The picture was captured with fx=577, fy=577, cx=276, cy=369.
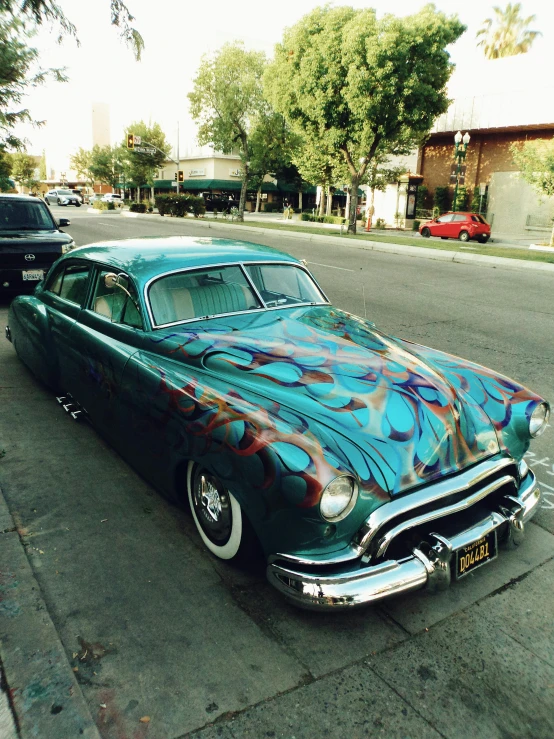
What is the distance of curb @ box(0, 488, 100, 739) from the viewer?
2057 millimetres

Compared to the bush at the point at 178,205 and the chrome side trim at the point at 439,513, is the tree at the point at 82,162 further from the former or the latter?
the chrome side trim at the point at 439,513

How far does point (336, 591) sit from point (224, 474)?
0.74 m

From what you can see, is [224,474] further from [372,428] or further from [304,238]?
[304,238]

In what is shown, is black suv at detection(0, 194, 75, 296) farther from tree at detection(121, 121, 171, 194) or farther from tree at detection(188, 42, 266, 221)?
tree at detection(121, 121, 171, 194)

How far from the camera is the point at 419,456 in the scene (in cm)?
270

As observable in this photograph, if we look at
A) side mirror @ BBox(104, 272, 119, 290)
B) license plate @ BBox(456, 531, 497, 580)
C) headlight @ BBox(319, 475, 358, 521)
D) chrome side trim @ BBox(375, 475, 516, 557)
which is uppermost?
side mirror @ BBox(104, 272, 119, 290)

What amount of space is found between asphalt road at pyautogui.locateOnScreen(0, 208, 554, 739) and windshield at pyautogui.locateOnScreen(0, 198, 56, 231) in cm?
667

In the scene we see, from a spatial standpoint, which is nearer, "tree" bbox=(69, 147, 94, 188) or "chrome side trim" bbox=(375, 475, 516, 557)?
"chrome side trim" bbox=(375, 475, 516, 557)

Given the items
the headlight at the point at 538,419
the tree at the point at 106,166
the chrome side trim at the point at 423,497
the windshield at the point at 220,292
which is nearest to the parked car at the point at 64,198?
the tree at the point at 106,166

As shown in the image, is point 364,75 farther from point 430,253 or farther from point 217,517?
point 217,517

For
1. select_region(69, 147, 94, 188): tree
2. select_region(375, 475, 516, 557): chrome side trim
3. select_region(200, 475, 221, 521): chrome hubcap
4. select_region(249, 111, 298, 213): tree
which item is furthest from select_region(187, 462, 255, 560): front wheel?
select_region(69, 147, 94, 188): tree

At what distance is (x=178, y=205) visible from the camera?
3975 cm

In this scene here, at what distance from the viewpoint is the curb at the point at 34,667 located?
2057 mm

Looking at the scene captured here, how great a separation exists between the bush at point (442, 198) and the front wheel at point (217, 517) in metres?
36.9
